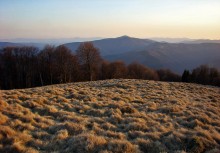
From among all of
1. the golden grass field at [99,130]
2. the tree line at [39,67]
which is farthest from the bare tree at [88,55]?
the golden grass field at [99,130]

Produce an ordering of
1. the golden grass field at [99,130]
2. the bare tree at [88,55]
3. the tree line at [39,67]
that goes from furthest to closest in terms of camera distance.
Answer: the tree line at [39,67], the bare tree at [88,55], the golden grass field at [99,130]

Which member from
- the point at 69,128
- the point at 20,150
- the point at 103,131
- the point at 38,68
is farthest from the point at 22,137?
the point at 38,68

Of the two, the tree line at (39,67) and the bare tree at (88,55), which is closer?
the bare tree at (88,55)

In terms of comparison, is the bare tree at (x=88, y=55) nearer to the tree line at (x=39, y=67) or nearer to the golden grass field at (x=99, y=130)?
the tree line at (x=39, y=67)

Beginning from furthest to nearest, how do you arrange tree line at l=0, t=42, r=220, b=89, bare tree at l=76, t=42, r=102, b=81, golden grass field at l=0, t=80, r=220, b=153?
1. tree line at l=0, t=42, r=220, b=89
2. bare tree at l=76, t=42, r=102, b=81
3. golden grass field at l=0, t=80, r=220, b=153

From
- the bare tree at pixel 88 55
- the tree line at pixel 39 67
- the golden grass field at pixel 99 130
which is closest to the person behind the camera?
the golden grass field at pixel 99 130

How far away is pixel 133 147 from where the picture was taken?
326 inches

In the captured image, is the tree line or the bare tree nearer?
the bare tree

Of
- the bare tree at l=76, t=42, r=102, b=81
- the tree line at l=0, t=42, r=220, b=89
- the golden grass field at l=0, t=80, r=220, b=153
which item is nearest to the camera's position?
the golden grass field at l=0, t=80, r=220, b=153

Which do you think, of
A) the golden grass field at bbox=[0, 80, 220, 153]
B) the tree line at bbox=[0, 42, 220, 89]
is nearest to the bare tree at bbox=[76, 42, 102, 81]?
the tree line at bbox=[0, 42, 220, 89]

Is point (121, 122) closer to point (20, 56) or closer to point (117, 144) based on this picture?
point (117, 144)

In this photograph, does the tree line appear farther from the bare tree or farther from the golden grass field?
the golden grass field

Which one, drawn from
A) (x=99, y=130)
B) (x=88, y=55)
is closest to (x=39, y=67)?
(x=88, y=55)

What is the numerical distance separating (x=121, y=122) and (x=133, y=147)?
363cm
